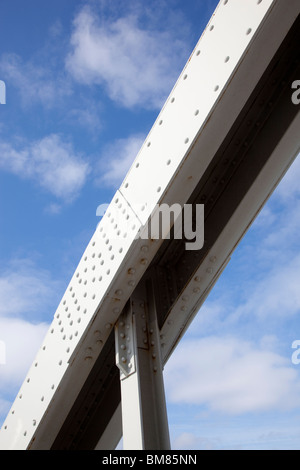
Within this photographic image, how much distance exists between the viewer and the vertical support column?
8.54 ft

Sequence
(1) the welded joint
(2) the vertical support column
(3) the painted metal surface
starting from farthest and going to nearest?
(1) the welded joint, (2) the vertical support column, (3) the painted metal surface

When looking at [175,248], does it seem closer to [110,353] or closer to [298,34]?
[110,353]

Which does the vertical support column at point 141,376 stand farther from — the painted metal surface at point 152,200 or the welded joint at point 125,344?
the painted metal surface at point 152,200

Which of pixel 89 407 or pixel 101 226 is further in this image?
pixel 89 407

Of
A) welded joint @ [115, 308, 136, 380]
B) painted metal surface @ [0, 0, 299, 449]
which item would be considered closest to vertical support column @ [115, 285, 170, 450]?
welded joint @ [115, 308, 136, 380]

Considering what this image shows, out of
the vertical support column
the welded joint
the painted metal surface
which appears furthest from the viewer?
the welded joint

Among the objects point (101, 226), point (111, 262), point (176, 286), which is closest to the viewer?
point (111, 262)

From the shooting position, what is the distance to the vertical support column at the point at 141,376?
102 inches

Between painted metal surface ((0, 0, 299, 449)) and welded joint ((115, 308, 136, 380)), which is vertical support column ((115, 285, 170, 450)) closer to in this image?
welded joint ((115, 308, 136, 380))

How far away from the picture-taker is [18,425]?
3342 millimetres

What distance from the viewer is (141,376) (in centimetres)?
282

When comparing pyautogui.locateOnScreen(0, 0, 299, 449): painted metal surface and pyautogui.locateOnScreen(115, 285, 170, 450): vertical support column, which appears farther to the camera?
pyautogui.locateOnScreen(115, 285, 170, 450): vertical support column

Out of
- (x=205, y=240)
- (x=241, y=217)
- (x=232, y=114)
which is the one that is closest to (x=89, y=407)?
(x=205, y=240)

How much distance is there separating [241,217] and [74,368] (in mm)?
1651
